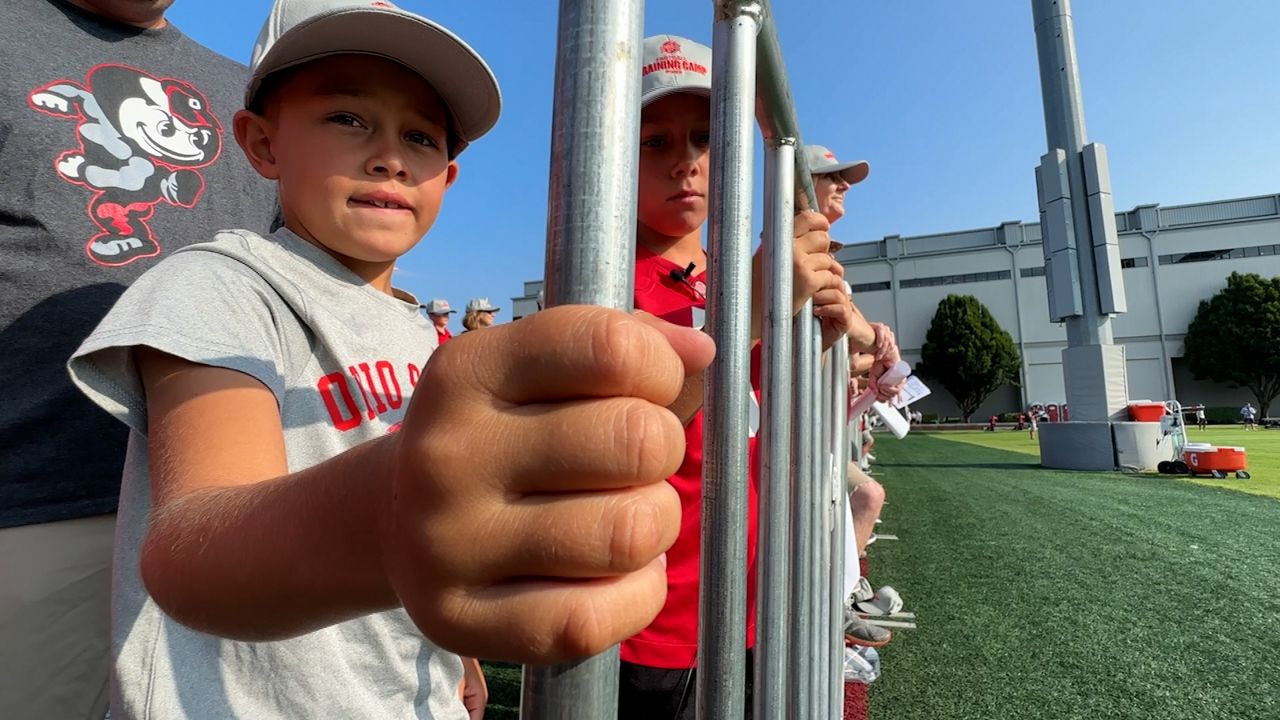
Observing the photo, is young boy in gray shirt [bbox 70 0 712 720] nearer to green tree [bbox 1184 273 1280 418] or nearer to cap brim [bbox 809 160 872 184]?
cap brim [bbox 809 160 872 184]

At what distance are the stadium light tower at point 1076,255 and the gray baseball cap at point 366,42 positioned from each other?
40.2ft

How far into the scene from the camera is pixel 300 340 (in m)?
0.73

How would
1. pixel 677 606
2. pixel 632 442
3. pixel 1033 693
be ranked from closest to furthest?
1. pixel 632 442
2. pixel 677 606
3. pixel 1033 693

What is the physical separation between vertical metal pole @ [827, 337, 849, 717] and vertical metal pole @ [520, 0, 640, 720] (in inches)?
43.7

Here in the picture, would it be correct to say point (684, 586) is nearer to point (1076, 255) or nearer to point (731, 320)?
point (731, 320)

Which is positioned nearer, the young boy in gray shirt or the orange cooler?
the young boy in gray shirt

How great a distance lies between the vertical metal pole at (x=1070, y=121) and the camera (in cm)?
1120

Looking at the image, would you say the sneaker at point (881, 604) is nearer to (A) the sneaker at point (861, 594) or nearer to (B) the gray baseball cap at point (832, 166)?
(A) the sneaker at point (861, 594)

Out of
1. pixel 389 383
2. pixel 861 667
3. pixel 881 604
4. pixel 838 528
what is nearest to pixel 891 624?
pixel 881 604

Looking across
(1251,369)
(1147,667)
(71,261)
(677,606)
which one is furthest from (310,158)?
(1251,369)

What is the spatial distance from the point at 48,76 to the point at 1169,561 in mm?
5962

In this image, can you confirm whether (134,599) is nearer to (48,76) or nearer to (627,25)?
(627,25)

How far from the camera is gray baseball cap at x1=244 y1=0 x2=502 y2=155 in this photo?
2.42 ft

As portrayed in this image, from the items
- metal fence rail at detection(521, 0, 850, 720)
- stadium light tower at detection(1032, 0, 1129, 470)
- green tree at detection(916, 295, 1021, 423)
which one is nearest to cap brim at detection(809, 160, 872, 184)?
metal fence rail at detection(521, 0, 850, 720)
